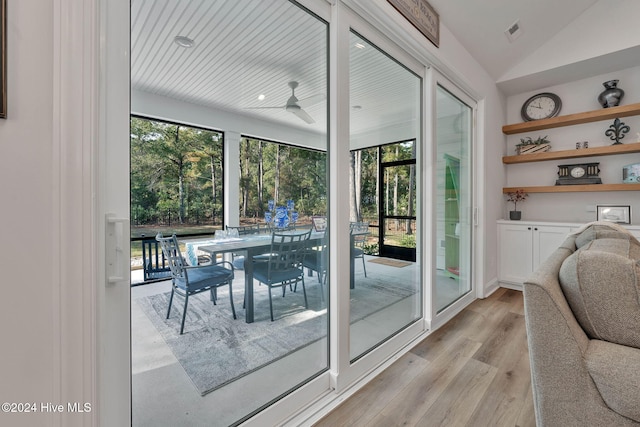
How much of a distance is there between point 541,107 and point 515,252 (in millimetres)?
2001

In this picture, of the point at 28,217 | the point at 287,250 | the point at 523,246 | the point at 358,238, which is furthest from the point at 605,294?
the point at 523,246

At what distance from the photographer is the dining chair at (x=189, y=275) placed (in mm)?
1217

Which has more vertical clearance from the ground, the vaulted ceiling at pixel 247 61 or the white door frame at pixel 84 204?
the vaulted ceiling at pixel 247 61

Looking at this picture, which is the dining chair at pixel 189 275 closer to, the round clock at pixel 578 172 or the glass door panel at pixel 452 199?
the glass door panel at pixel 452 199

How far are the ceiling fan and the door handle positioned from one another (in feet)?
3.58

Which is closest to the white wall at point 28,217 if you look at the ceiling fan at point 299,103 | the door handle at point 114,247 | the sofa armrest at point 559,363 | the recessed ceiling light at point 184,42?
the door handle at point 114,247

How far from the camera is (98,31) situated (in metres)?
0.85

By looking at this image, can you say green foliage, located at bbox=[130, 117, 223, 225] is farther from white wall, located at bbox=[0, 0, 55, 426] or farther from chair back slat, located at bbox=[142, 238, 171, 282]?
white wall, located at bbox=[0, 0, 55, 426]

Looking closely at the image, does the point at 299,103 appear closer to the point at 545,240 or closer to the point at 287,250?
the point at 287,250

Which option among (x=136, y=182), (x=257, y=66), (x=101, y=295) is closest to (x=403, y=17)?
(x=257, y=66)

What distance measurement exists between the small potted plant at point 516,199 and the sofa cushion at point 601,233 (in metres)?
2.37

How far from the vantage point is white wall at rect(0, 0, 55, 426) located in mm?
725

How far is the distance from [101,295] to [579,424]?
1.70 metres

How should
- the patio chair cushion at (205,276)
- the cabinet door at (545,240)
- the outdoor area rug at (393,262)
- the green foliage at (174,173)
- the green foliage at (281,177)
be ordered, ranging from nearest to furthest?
the green foliage at (174,173), the patio chair cushion at (205,276), the green foliage at (281,177), the outdoor area rug at (393,262), the cabinet door at (545,240)
